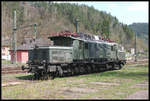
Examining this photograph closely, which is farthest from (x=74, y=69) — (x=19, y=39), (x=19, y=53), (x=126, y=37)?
(x=126, y=37)

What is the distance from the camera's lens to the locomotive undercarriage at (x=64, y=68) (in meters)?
19.2

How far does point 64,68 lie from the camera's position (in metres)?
20.9

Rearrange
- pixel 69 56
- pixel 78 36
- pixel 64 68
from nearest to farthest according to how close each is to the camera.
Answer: pixel 64 68, pixel 69 56, pixel 78 36

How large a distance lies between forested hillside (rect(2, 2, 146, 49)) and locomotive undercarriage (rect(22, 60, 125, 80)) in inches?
878

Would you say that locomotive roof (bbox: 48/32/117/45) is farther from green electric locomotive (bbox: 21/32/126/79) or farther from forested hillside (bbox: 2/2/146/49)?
forested hillside (bbox: 2/2/146/49)

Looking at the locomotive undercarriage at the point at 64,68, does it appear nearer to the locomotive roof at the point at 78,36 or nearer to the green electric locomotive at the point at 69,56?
the green electric locomotive at the point at 69,56

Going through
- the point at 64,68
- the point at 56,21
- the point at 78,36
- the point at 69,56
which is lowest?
the point at 64,68

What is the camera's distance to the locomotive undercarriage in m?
19.2

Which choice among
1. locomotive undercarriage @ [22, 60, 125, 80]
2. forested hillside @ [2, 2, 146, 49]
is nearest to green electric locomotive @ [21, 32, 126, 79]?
locomotive undercarriage @ [22, 60, 125, 80]

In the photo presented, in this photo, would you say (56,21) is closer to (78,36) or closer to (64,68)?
(78,36)

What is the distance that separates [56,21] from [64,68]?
81664 mm

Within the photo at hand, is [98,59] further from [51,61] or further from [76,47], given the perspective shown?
[51,61]

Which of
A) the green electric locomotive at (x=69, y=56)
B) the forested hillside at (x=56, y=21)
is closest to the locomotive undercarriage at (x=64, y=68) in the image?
the green electric locomotive at (x=69, y=56)

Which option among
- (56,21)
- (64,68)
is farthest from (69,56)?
(56,21)
